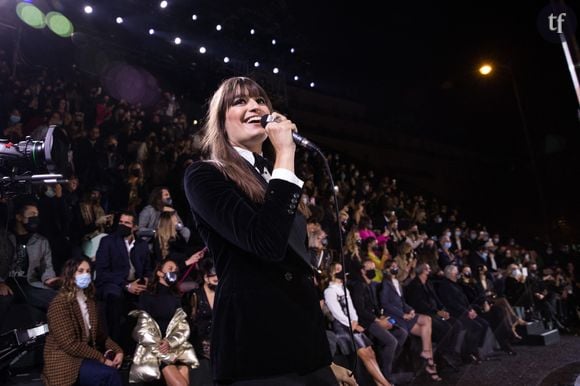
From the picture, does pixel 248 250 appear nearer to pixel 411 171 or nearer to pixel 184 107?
pixel 184 107

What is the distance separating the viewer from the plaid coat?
409cm

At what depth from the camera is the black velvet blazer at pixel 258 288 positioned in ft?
3.54

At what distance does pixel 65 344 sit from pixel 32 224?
1.89 metres

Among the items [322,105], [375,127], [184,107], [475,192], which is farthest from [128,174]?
[475,192]

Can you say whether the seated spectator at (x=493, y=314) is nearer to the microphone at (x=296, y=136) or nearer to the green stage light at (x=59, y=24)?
the microphone at (x=296, y=136)

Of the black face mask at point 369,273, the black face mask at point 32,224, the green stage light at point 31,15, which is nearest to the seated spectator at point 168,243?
the black face mask at point 32,224

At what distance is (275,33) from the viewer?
55.0 ft

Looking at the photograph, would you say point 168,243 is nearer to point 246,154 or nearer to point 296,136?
point 246,154

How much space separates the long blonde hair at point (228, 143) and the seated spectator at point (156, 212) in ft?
17.5

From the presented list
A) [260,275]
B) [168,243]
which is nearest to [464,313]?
[168,243]

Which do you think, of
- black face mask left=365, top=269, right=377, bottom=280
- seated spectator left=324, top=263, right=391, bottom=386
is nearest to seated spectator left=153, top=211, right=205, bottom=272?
seated spectator left=324, top=263, right=391, bottom=386

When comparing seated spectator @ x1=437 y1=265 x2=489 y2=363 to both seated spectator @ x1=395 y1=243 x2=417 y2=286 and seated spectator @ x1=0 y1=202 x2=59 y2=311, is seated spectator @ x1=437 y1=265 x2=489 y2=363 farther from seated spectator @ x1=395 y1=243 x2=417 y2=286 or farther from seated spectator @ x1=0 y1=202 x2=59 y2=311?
seated spectator @ x1=0 y1=202 x2=59 y2=311

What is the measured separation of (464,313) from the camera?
8.20m

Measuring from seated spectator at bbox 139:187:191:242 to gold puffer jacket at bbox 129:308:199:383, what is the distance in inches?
72.2
